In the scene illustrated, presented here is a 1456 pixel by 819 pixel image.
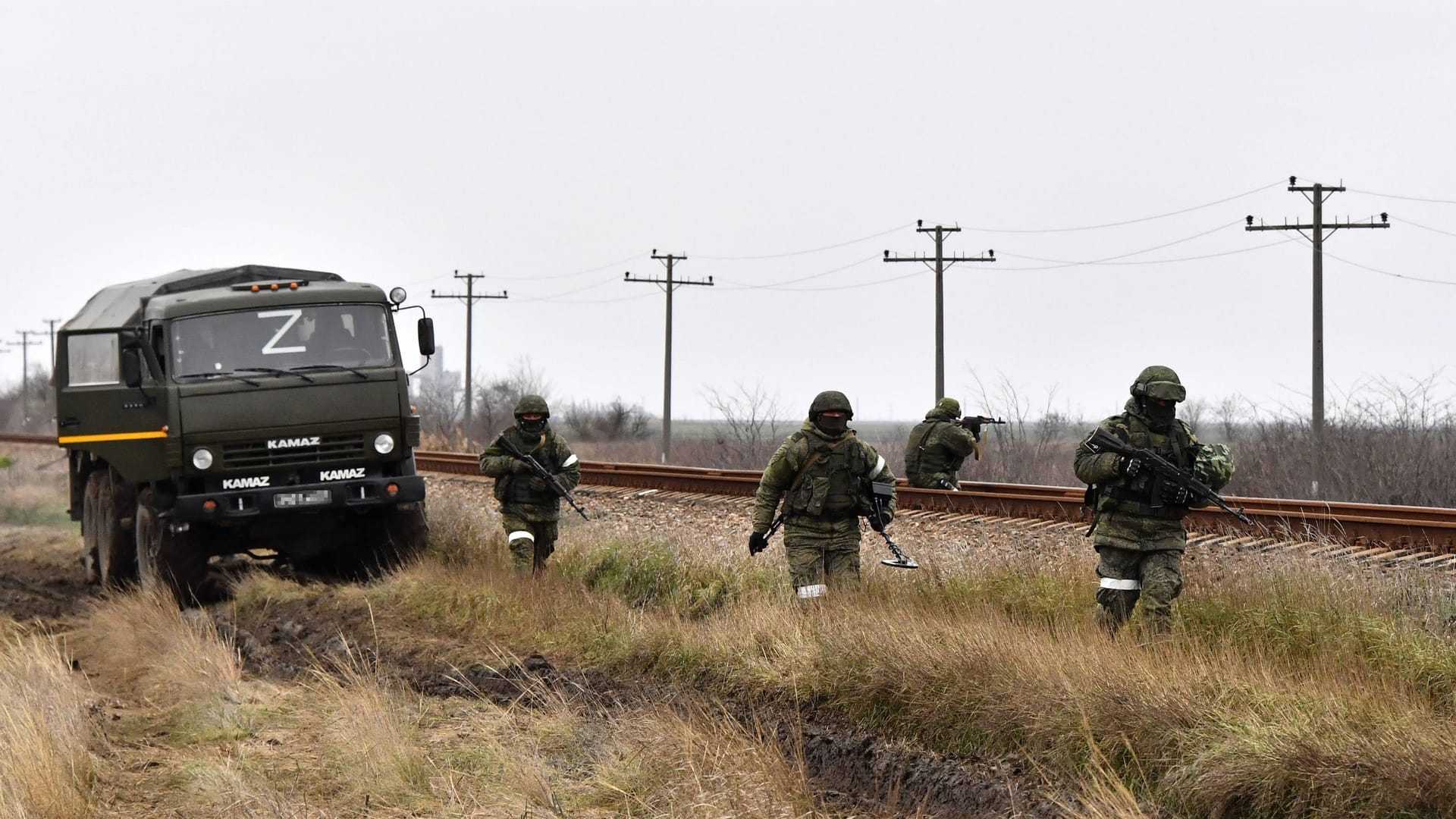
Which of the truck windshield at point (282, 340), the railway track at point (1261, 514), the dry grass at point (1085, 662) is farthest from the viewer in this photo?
the truck windshield at point (282, 340)

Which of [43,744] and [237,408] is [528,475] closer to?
[237,408]

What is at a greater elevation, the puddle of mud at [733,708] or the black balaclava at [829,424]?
the black balaclava at [829,424]

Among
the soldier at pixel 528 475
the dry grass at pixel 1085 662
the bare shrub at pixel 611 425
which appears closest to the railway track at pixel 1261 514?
the dry grass at pixel 1085 662

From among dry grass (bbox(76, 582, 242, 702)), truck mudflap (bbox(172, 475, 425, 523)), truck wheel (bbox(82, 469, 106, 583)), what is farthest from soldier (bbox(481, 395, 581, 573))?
truck wheel (bbox(82, 469, 106, 583))

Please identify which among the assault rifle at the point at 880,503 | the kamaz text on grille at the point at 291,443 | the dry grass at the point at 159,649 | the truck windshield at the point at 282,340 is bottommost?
the dry grass at the point at 159,649

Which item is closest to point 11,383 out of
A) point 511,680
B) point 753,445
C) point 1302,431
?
point 753,445

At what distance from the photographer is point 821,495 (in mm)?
9039

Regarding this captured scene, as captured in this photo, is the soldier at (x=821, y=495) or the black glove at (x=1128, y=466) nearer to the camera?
the black glove at (x=1128, y=466)

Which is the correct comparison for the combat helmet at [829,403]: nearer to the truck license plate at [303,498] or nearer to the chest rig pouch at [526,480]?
the chest rig pouch at [526,480]

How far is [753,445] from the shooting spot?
35031mm

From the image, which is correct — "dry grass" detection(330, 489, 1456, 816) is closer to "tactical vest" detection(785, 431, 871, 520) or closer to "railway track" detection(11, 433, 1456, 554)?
"tactical vest" detection(785, 431, 871, 520)

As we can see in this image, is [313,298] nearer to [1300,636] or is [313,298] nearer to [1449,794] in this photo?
[1300,636]

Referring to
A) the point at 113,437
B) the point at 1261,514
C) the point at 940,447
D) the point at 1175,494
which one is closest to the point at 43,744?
the point at 1175,494

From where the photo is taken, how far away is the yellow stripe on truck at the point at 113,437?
12.2m
